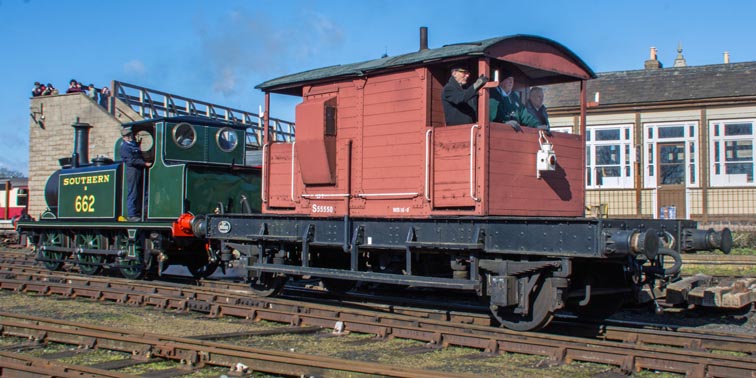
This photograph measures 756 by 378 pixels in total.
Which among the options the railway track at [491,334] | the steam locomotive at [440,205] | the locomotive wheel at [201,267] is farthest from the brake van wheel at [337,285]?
the locomotive wheel at [201,267]

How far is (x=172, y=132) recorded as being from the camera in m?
13.2

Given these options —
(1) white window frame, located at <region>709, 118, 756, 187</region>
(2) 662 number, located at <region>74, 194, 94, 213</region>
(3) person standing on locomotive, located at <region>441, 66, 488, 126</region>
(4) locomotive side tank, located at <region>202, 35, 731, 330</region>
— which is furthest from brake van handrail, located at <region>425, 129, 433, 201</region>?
(1) white window frame, located at <region>709, 118, 756, 187</region>

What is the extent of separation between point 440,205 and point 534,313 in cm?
167

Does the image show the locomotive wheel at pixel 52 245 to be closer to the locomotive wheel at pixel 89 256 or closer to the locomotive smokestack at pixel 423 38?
the locomotive wheel at pixel 89 256

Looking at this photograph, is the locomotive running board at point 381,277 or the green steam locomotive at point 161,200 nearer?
the locomotive running board at point 381,277

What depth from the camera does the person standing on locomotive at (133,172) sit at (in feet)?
43.7

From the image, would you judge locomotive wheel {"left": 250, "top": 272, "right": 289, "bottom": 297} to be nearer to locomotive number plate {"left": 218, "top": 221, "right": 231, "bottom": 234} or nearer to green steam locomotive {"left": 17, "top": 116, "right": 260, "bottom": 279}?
locomotive number plate {"left": 218, "top": 221, "right": 231, "bottom": 234}

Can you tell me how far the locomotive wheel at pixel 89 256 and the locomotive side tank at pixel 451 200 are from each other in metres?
5.55

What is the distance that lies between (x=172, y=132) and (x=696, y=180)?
1481 cm

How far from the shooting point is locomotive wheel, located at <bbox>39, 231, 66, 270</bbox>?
15.9m

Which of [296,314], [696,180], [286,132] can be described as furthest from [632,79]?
[296,314]

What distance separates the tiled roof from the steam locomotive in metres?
13.1

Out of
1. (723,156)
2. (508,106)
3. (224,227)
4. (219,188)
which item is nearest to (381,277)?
(508,106)

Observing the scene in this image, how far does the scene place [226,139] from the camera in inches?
560
